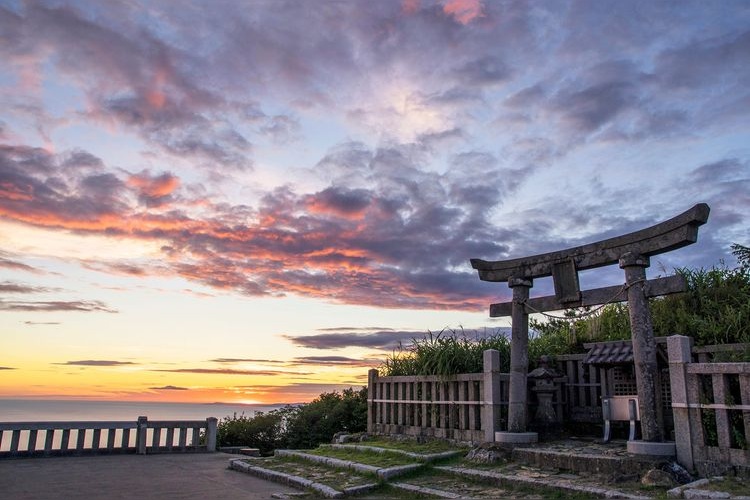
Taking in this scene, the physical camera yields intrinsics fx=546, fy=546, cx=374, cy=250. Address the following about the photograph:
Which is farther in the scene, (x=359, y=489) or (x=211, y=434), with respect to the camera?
(x=211, y=434)

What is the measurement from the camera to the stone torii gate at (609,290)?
9984 mm

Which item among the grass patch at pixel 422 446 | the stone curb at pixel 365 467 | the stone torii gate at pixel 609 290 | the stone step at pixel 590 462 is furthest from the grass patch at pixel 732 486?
the grass patch at pixel 422 446

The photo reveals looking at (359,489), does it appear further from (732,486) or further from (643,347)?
(643,347)

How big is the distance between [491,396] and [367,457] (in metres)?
3.08

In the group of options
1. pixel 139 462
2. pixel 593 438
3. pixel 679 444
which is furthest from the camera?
pixel 139 462

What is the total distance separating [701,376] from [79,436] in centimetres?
1443

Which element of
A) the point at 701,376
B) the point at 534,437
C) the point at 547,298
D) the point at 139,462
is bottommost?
the point at 139,462

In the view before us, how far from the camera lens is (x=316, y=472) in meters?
11.0

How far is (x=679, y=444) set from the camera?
9.16 m

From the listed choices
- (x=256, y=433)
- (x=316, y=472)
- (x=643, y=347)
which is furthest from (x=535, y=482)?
(x=256, y=433)

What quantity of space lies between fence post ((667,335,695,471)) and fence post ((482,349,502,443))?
3.89 m

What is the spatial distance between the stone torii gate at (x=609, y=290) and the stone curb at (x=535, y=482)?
6.28 ft

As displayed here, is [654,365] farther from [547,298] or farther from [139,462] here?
[139,462]

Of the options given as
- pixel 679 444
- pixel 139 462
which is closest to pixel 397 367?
pixel 139 462
